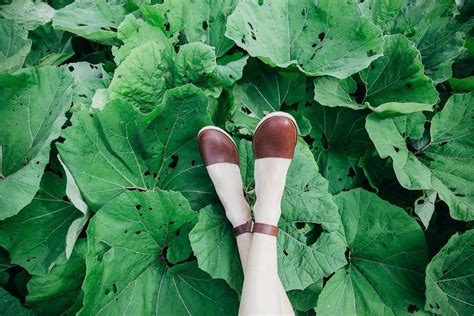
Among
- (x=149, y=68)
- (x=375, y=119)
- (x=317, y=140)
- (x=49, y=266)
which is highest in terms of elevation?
(x=149, y=68)

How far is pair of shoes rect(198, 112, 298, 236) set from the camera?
5.35 ft

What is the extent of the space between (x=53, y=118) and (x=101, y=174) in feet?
0.95

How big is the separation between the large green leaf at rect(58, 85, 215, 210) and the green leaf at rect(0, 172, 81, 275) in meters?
0.20

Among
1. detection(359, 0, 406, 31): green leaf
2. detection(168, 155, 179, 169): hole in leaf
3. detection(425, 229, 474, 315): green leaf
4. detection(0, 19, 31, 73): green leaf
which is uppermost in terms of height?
detection(359, 0, 406, 31): green leaf

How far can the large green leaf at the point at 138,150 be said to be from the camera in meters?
1.61

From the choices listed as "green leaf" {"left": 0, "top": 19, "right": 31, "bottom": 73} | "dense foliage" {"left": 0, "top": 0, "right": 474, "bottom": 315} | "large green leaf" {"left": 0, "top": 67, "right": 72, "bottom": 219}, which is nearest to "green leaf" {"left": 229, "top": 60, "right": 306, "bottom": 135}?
"dense foliage" {"left": 0, "top": 0, "right": 474, "bottom": 315}

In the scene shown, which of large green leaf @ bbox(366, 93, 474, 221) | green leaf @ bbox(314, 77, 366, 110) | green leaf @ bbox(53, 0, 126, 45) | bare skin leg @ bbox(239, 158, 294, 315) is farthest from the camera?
green leaf @ bbox(53, 0, 126, 45)

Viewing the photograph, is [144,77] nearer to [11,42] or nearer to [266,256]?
[11,42]

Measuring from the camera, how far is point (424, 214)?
1843mm

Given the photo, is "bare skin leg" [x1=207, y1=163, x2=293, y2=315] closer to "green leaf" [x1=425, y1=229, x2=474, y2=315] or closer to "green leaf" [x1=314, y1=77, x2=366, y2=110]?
"green leaf" [x1=314, y1=77, x2=366, y2=110]

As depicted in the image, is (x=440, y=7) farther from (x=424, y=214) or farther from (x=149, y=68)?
(x=149, y=68)

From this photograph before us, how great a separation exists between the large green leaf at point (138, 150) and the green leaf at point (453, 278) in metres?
0.94

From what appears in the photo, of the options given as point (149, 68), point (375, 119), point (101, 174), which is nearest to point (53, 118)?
point (101, 174)

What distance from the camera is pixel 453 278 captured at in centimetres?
179
